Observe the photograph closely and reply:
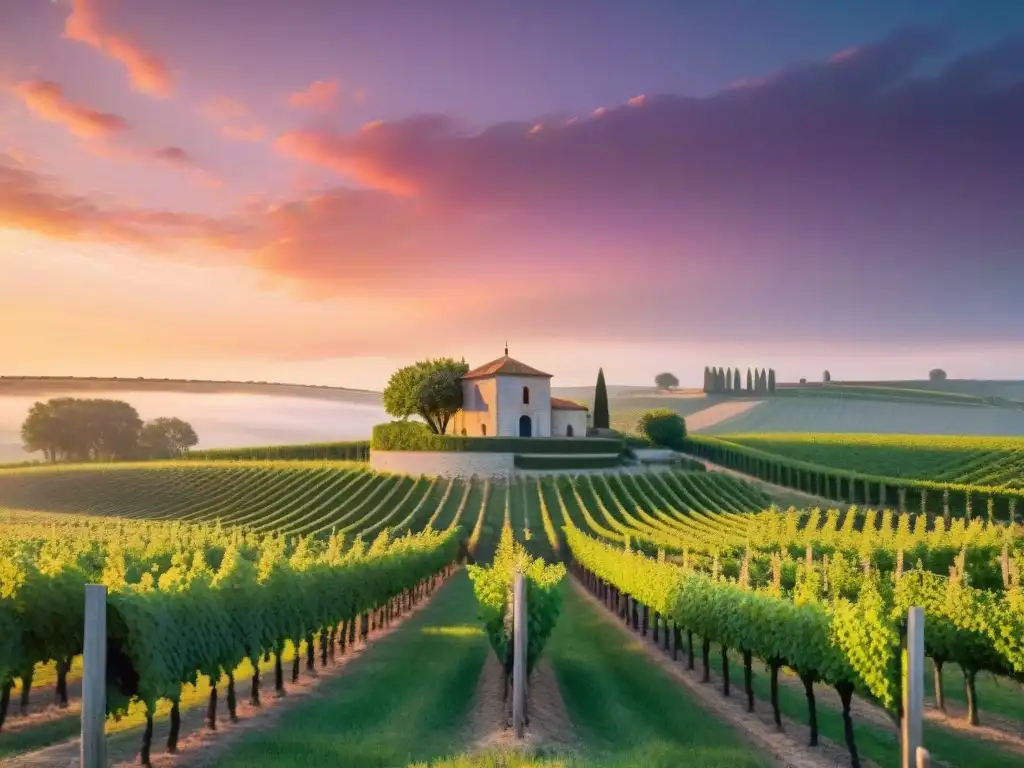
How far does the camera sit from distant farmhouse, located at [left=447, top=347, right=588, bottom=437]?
260ft

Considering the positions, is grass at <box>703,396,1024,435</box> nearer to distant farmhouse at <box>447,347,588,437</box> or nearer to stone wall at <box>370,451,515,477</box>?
distant farmhouse at <box>447,347,588,437</box>

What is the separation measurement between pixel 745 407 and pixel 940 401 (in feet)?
152

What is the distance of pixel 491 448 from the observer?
7394cm

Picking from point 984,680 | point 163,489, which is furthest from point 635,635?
point 163,489

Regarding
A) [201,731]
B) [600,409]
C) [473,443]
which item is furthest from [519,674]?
[600,409]

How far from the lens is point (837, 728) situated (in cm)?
1834

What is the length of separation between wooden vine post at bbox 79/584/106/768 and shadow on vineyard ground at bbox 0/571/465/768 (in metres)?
1.41

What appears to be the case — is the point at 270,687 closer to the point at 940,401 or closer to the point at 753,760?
the point at 753,760

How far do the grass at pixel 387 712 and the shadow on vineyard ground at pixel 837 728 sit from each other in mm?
6636

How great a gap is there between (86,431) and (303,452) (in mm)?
46782

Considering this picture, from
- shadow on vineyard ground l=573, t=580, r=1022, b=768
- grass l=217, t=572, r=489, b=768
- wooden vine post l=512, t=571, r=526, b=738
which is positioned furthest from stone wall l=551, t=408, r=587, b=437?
wooden vine post l=512, t=571, r=526, b=738

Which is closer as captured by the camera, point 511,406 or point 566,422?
point 511,406

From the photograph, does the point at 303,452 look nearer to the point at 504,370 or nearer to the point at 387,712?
the point at 504,370

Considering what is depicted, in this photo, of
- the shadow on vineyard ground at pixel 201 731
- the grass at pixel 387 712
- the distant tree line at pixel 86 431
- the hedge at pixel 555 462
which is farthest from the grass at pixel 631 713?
the distant tree line at pixel 86 431
